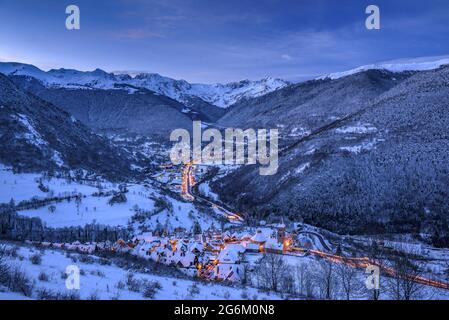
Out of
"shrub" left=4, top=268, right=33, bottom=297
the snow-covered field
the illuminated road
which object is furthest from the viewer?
the illuminated road

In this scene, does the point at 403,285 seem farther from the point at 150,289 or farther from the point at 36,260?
the point at 36,260

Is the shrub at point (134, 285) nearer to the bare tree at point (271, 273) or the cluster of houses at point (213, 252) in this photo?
the bare tree at point (271, 273)

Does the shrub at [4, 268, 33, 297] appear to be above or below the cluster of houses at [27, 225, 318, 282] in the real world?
above

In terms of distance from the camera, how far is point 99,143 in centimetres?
19112

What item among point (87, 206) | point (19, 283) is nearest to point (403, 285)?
point (19, 283)

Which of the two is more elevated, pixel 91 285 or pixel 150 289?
pixel 91 285

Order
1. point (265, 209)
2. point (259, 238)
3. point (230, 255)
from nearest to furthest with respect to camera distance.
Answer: point (230, 255), point (259, 238), point (265, 209)

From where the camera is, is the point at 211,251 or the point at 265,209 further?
the point at 265,209

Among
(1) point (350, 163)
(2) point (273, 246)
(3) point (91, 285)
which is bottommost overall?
(2) point (273, 246)

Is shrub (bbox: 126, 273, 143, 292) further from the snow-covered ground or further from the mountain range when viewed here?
the mountain range

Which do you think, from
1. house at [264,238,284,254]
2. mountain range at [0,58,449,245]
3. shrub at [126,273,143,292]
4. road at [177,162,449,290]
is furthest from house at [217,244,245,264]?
mountain range at [0,58,449,245]

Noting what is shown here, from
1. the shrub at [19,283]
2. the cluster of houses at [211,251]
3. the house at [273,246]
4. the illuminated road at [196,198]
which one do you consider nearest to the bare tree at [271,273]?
the cluster of houses at [211,251]

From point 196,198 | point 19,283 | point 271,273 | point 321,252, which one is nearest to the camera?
point 19,283
